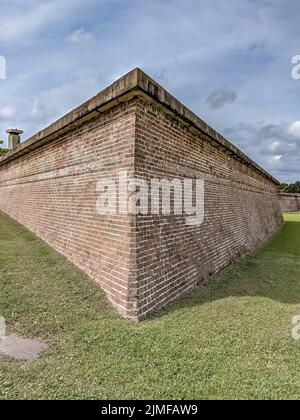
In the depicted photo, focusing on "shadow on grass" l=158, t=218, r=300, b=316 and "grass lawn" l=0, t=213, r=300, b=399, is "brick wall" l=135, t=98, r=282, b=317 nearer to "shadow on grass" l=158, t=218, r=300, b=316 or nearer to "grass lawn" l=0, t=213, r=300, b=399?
"shadow on grass" l=158, t=218, r=300, b=316

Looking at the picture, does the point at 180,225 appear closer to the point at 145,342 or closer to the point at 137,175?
the point at 137,175

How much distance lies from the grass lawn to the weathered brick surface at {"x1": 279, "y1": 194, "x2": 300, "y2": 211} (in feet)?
96.0

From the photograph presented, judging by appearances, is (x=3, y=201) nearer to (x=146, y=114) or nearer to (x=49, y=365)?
(x=146, y=114)

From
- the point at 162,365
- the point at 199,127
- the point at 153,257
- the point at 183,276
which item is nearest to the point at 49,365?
the point at 162,365

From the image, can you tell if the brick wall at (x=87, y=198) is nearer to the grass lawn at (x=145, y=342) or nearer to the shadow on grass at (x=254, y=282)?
the grass lawn at (x=145, y=342)

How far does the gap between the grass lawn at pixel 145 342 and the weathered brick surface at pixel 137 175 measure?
410 millimetres

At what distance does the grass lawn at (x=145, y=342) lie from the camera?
2598 millimetres

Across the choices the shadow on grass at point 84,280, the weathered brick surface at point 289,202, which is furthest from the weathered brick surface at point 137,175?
the weathered brick surface at point 289,202

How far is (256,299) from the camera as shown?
4.86 m

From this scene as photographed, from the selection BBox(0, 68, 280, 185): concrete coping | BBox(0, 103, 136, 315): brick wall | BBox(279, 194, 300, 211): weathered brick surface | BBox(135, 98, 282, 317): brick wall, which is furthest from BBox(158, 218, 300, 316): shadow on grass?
BBox(279, 194, 300, 211): weathered brick surface

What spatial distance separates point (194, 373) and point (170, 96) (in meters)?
4.08

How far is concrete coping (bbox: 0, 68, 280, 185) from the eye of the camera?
411cm

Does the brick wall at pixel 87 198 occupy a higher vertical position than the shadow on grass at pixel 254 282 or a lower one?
higher

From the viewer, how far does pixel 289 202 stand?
3319 cm
